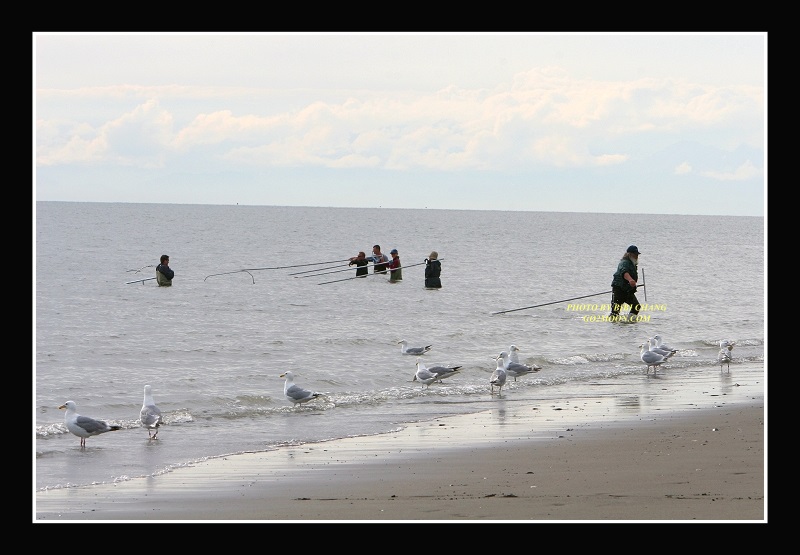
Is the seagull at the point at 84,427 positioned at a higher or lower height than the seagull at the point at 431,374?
lower

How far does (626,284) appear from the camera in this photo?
21438 millimetres

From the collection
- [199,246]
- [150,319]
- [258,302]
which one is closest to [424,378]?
[150,319]

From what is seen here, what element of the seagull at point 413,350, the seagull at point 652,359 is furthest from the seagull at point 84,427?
the seagull at point 652,359

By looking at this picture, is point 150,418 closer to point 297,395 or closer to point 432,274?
point 297,395

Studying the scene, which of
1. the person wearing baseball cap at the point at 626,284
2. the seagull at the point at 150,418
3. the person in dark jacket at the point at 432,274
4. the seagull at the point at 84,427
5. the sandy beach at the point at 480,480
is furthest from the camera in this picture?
the person in dark jacket at the point at 432,274

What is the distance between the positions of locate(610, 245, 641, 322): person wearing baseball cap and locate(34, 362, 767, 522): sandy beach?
33.7 ft

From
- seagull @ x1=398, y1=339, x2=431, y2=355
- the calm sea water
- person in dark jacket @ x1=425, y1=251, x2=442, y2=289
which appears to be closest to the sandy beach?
the calm sea water

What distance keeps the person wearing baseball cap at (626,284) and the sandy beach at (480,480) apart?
33.7 feet

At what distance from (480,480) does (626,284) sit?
1431 cm

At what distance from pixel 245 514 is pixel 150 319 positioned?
62.9ft

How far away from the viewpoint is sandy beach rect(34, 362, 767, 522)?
6.82 m

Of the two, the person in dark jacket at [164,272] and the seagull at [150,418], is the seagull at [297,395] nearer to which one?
the seagull at [150,418]

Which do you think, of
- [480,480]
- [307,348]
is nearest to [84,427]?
[480,480]

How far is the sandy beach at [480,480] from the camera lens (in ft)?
22.4
